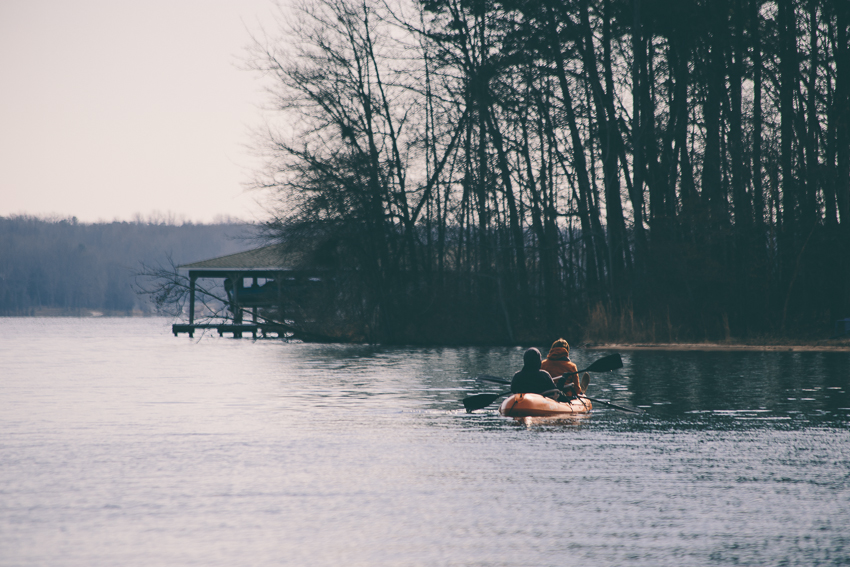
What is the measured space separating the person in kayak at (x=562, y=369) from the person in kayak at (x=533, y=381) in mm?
531

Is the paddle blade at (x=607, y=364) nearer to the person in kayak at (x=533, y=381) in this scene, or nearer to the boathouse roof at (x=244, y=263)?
the person in kayak at (x=533, y=381)

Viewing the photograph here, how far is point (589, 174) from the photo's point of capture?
40938mm

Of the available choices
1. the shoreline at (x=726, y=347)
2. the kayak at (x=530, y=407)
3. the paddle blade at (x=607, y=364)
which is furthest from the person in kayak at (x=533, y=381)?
the shoreline at (x=726, y=347)

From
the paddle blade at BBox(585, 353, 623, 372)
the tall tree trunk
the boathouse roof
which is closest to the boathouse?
the boathouse roof

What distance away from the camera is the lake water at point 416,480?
20.6 ft

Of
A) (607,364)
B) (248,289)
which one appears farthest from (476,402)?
(248,289)

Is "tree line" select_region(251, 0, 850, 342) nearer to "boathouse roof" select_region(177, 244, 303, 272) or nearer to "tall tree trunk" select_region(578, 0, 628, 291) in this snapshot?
"tall tree trunk" select_region(578, 0, 628, 291)

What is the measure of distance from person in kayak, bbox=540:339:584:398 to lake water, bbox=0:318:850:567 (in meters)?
0.71

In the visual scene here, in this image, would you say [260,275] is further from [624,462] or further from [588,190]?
[624,462]

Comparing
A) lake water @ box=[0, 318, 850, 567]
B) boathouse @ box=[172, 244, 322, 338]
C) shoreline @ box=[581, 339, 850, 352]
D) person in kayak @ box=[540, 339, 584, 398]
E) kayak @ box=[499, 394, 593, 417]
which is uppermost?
boathouse @ box=[172, 244, 322, 338]

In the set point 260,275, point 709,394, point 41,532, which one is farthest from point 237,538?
point 260,275

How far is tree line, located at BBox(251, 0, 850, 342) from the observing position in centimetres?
3425

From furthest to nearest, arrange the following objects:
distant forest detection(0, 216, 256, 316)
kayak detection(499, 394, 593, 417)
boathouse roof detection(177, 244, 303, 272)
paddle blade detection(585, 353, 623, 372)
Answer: distant forest detection(0, 216, 256, 316), boathouse roof detection(177, 244, 303, 272), paddle blade detection(585, 353, 623, 372), kayak detection(499, 394, 593, 417)

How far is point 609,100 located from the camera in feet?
125
